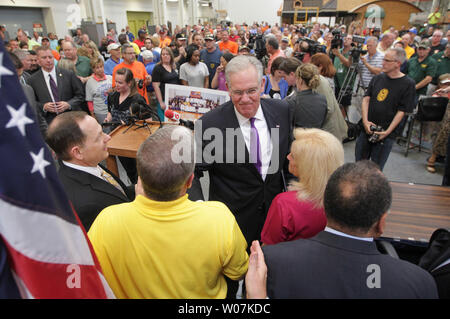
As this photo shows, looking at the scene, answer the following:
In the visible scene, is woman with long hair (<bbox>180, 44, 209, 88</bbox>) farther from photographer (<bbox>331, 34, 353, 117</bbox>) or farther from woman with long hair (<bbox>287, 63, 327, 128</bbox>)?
photographer (<bbox>331, 34, 353, 117</bbox>)

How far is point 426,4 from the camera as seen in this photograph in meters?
18.0

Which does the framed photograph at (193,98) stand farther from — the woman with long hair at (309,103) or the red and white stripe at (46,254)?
the red and white stripe at (46,254)

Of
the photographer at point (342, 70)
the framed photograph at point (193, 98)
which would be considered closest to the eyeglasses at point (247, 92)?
the framed photograph at point (193, 98)

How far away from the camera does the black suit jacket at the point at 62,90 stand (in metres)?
3.68

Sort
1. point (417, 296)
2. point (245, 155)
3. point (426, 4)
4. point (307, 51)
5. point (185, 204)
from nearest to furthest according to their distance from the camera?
point (417, 296)
point (185, 204)
point (245, 155)
point (307, 51)
point (426, 4)

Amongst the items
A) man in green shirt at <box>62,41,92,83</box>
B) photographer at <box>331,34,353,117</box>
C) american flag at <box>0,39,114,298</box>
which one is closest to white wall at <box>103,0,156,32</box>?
man in green shirt at <box>62,41,92,83</box>

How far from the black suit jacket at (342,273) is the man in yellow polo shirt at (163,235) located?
250 millimetres

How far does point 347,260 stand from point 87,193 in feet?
4.32

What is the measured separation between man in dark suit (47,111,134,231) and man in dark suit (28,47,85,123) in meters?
2.50

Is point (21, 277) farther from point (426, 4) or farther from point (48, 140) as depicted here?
point (426, 4)

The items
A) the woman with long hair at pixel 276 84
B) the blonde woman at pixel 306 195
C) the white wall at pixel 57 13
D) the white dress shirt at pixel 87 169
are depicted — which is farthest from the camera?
the white wall at pixel 57 13
